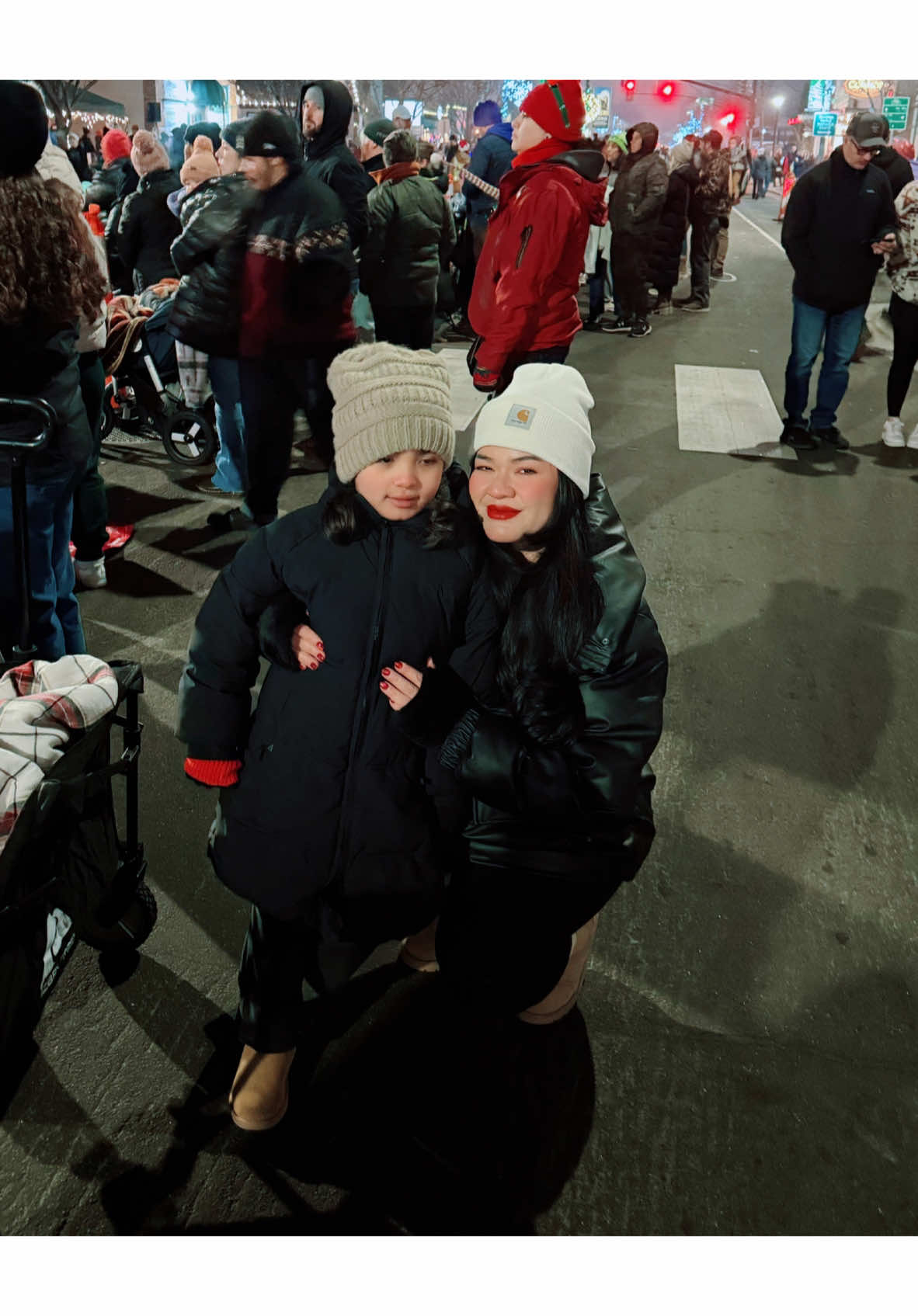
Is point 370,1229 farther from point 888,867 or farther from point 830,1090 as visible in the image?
point 888,867

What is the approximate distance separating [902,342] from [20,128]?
5.85 m

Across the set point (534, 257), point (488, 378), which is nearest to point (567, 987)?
point (488, 378)

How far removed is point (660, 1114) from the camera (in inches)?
92.5

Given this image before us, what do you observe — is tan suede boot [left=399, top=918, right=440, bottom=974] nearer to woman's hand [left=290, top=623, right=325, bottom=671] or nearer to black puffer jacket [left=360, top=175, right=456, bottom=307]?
woman's hand [left=290, top=623, right=325, bottom=671]

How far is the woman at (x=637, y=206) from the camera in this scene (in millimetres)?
10242

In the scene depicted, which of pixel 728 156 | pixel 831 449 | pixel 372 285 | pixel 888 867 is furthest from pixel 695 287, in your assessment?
pixel 888 867

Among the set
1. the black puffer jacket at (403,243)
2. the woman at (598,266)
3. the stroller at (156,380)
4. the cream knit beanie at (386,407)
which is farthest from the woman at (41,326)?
the woman at (598,266)

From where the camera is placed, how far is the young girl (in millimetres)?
1907

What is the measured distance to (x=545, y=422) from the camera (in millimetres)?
1880

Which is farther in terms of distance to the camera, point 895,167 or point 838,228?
point 895,167

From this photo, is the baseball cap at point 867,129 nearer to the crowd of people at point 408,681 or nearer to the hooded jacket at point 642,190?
the hooded jacket at point 642,190

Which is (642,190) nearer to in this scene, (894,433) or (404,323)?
Answer: (894,433)

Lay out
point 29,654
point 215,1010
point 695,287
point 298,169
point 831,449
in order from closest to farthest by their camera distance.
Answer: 1. point 215,1010
2. point 29,654
3. point 298,169
4. point 831,449
5. point 695,287

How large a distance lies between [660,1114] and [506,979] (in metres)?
0.50
